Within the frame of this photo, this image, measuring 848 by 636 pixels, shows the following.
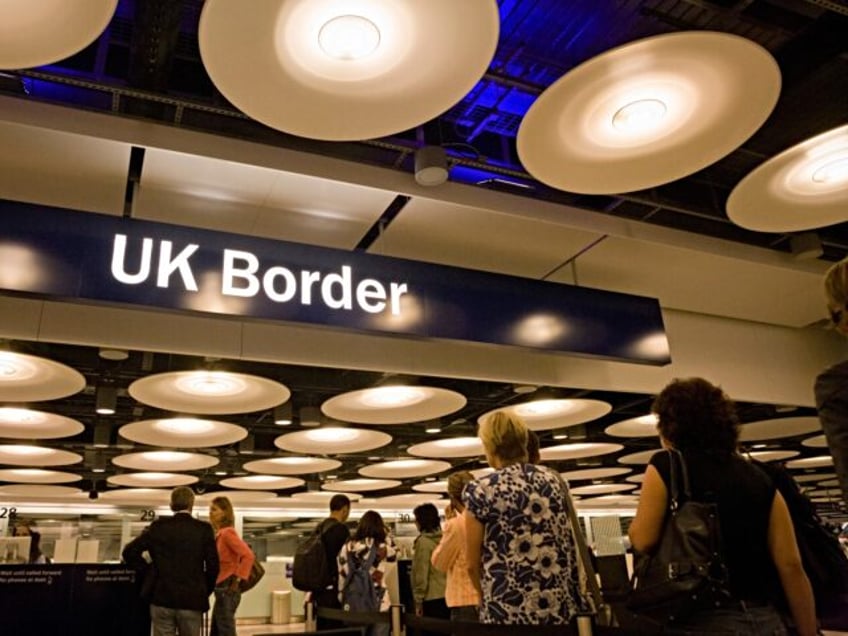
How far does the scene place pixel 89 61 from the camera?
421 centimetres

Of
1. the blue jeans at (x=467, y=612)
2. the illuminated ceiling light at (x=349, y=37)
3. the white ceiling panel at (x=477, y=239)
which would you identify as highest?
the white ceiling panel at (x=477, y=239)

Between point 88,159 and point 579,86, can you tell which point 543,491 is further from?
point 88,159

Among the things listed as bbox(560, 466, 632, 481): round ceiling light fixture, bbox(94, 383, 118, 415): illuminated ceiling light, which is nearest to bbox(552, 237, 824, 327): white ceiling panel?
bbox(94, 383, 118, 415): illuminated ceiling light

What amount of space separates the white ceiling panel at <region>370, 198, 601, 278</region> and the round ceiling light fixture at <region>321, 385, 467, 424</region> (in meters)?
1.64

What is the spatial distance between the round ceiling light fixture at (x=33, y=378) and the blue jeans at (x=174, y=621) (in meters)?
2.00

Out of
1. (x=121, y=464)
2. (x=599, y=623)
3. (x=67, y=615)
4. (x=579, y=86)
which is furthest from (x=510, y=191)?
(x=121, y=464)

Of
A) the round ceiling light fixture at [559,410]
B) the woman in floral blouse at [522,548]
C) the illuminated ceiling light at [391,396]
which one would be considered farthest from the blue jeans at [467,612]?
the round ceiling light fixture at [559,410]

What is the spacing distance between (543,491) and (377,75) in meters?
1.77

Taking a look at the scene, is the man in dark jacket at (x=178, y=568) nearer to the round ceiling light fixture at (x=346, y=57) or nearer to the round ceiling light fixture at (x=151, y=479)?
the round ceiling light fixture at (x=346, y=57)

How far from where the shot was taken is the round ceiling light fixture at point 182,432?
7637 mm

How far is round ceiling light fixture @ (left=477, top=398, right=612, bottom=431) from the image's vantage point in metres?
7.69

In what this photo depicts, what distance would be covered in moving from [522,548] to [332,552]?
3.20 metres

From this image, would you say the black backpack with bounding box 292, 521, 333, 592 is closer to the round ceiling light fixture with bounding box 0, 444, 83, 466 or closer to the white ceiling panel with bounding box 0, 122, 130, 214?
the white ceiling panel with bounding box 0, 122, 130, 214

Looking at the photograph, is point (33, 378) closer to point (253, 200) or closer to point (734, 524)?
point (253, 200)
